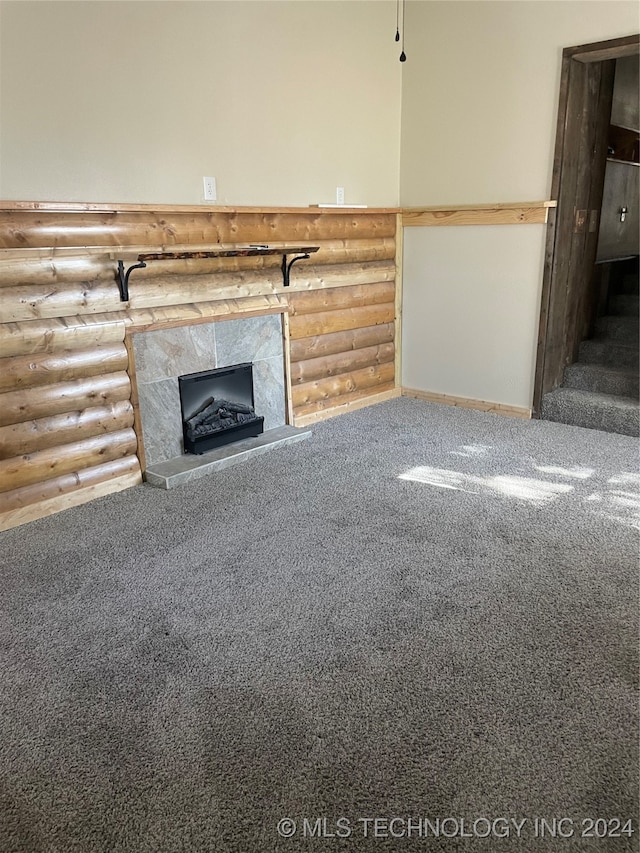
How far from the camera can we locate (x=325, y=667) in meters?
1.99

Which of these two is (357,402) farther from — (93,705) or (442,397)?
(93,705)

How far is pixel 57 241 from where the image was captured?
2996 millimetres

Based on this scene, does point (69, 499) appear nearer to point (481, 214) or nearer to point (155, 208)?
point (155, 208)

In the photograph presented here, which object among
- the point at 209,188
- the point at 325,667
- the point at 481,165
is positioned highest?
the point at 481,165

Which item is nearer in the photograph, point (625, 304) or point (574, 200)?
point (574, 200)

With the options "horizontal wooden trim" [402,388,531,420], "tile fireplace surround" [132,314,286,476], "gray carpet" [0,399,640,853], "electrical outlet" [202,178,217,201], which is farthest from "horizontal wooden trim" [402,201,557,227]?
"gray carpet" [0,399,640,853]

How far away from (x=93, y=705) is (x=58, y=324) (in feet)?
6.07

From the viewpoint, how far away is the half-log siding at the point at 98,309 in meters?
2.94

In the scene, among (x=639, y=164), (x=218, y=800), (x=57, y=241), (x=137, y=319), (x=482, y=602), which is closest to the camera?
(x=218, y=800)

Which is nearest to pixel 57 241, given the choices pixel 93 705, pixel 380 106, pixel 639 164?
pixel 93 705

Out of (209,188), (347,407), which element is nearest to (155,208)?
(209,188)

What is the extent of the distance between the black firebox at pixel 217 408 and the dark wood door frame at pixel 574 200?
1967mm

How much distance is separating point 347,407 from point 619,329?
2.20m

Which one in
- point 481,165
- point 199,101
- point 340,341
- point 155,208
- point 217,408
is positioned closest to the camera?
point 155,208
